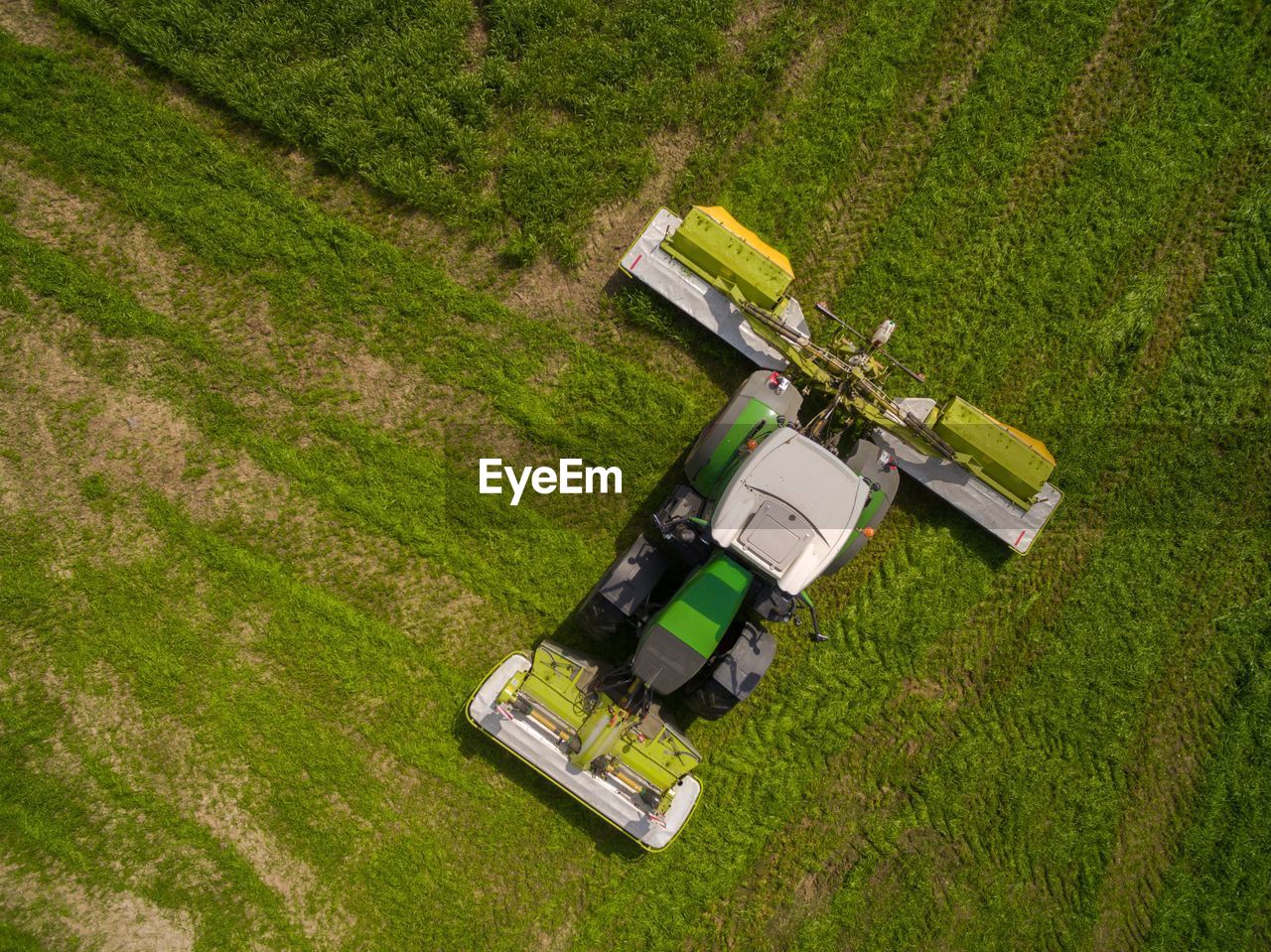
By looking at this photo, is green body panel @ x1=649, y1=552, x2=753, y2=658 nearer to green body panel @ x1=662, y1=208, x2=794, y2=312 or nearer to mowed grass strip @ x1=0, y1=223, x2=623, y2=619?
mowed grass strip @ x1=0, y1=223, x2=623, y2=619

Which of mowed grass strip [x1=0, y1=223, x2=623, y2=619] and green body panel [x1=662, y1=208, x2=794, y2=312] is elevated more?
green body panel [x1=662, y1=208, x2=794, y2=312]

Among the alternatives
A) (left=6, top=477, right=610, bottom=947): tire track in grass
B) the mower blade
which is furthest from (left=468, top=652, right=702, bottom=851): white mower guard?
the mower blade

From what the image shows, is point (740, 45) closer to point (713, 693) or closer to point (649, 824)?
point (713, 693)

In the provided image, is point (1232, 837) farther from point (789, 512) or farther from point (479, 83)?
point (479, 83)

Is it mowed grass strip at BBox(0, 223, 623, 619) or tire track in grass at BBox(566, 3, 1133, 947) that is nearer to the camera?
mowed grass strip at BBox(0, 223, 623, 619)

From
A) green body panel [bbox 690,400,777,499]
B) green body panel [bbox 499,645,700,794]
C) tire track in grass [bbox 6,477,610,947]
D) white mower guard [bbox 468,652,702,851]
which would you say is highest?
green body panel [bbox 690,400,777,499]

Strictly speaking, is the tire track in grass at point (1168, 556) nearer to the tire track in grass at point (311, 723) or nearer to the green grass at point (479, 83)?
the tire track in grass at point (311, 723)

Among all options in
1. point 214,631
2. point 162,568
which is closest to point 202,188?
point 162,568

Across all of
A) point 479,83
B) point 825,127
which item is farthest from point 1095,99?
point 479,83
